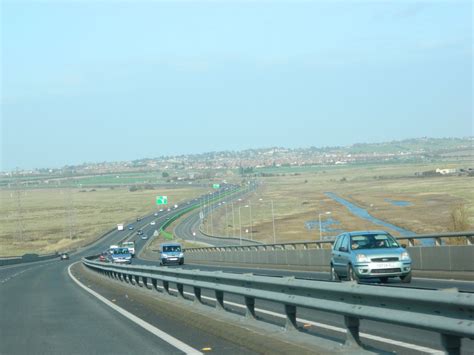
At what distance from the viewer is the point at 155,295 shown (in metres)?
22.2

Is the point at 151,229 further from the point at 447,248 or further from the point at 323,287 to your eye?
the point at 323,287

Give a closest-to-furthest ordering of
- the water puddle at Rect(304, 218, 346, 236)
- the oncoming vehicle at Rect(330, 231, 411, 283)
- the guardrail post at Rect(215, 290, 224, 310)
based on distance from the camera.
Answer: the guardrail post at Rect(215, 290, 224, 310) < the oncoming vehicle at Rect(330, 231, 411, 283) < the water puddle at Rect(304, 218, 346, 236)

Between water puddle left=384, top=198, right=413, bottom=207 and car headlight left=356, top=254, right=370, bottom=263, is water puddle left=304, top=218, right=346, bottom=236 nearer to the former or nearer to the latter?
water puddle left=384, top=198, right=413, bottom=207

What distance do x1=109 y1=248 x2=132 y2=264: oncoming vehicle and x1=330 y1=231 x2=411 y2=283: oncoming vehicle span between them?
4095 cm

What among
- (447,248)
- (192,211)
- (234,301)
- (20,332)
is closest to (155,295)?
(234,301)

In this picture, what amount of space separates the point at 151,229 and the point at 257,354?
127m

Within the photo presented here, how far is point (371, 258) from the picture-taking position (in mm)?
22422

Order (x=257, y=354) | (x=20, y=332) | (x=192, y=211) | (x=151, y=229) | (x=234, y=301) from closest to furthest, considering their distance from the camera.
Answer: (x=257, y=354) → (x=20, y=332) → (x=234, y=301) → (x=151, y=229) → (x=192, y=211)

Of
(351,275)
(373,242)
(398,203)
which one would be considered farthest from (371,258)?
(398,203)

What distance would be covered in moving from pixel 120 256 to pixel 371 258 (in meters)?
44.1

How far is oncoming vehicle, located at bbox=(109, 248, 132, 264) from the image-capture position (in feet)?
209

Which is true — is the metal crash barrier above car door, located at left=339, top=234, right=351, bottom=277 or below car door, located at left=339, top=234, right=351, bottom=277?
above

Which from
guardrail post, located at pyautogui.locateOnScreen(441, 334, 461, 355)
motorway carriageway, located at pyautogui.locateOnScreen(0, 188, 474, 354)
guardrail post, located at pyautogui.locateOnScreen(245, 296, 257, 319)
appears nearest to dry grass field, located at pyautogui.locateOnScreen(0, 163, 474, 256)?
motorway carriageway, located at pyautogui.locateOnScreen(0, 188, 474, 354)

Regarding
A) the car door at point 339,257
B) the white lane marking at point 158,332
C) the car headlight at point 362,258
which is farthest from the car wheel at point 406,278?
the white lane marking at point 158,332
